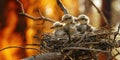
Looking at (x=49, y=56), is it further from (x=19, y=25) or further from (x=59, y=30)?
(x=19, y=25)

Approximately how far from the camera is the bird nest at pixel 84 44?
2412 millimetres

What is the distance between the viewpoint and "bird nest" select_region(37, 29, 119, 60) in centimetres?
241

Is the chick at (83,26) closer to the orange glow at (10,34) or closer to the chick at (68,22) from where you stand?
the chick at (68,22)

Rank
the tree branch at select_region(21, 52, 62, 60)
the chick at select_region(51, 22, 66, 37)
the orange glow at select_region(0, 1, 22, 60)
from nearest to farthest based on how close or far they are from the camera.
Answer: the tree branch at select_region(21, 52, 62, 60)
the chick at select_region(51, 22, 66, 37)
the orange glow at select_region(0, 1, 22, 60)

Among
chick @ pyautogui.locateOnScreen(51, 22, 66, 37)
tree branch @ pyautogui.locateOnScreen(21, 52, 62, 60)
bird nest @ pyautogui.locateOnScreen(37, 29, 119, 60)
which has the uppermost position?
chick @ pyautogui.locateOnScreen(51, 22, 66, 37)

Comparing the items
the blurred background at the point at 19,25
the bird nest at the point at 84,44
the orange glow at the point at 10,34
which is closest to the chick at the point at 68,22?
the bird nest at the point at 84,44

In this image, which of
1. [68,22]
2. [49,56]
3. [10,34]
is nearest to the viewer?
[49,56]

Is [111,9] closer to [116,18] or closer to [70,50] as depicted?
[116,18]

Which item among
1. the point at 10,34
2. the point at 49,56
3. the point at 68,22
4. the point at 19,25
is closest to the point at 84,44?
the point at 49,56

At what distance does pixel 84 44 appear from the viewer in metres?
2.40

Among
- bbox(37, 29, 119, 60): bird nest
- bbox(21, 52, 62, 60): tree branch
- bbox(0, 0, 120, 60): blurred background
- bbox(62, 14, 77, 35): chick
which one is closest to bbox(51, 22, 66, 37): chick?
bbox(62, 14, 77, 35): chick

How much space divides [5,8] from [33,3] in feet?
1.33

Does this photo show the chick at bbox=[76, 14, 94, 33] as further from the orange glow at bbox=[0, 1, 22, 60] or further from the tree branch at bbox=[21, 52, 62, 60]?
the orange glow at bbox=[0, 1, 22, 60]

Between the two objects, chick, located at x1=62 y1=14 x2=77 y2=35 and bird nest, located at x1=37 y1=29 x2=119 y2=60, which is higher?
chick, located at x1=62 y1=14 x2=77 y2=35
